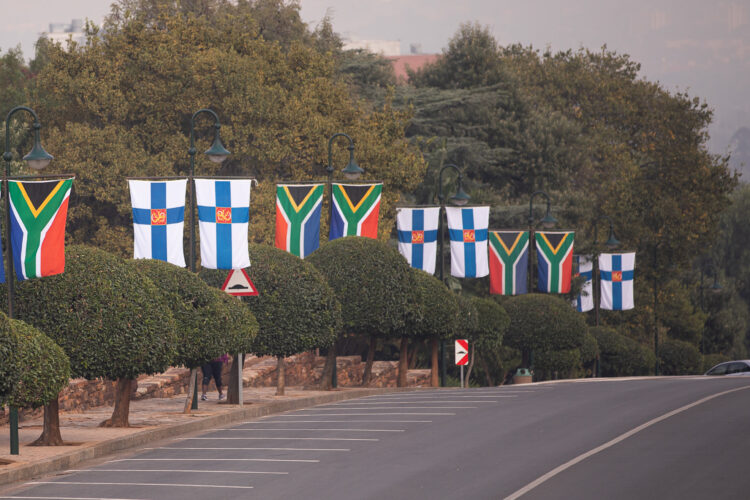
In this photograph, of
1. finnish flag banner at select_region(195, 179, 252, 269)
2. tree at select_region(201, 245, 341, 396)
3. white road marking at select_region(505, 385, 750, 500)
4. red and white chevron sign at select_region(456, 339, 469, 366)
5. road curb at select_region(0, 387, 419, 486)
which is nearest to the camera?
white road marking at select_region(505, 385, 750, 500)

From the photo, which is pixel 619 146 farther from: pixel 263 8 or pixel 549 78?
pixel 263 8

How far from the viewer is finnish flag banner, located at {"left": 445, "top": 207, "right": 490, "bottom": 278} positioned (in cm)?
3472

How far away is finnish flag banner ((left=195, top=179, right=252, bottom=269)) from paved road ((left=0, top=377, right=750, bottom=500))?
382 cm

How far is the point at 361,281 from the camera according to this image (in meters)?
30.2

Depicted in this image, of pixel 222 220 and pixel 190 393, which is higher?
pixel 222 220

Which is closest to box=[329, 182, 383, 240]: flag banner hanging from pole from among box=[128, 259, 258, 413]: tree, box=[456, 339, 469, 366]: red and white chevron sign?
box=[456, 339, 469, 366]: red and white chevron sign

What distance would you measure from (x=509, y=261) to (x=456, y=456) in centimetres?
2225

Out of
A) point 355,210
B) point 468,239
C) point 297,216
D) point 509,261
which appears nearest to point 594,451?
point 297,216

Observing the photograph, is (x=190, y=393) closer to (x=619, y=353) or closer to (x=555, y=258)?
(x=555, y=258)

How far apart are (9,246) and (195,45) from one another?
28.0m

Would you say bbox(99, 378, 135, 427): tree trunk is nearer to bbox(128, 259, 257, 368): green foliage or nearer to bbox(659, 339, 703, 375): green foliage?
bbox(128, 259, 257, 368): green foliage

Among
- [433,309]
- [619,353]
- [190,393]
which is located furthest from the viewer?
[619,353]

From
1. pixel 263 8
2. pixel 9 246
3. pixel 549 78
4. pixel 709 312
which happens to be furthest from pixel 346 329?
pixel 709 312

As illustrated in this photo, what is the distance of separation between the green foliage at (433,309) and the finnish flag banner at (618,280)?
1280 cm
